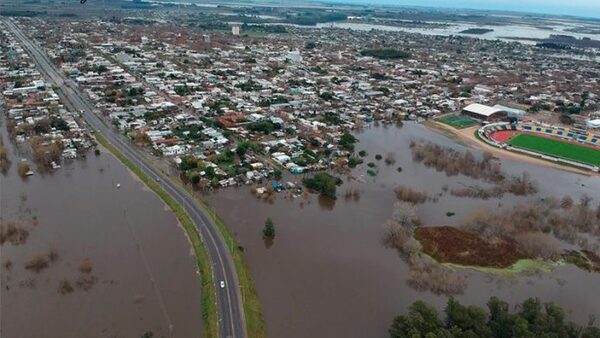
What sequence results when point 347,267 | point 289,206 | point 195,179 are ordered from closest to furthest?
point 347,267 < point 289,206 < point 195,179

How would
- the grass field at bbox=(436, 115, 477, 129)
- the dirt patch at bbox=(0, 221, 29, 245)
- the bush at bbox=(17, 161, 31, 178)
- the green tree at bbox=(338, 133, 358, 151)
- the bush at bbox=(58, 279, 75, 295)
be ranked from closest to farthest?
the bush at bbox=(58, 279, 75, 295) → the dirt patch at bbox=(0, 221, 29, 245) → the bush at bbox=(17, 161, 31, 178) → the green tree at bbox=(338, 133, 358, 151) → the grass field at bbox=(436, 115, 477, 129)

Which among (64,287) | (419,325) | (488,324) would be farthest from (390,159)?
(64,287)

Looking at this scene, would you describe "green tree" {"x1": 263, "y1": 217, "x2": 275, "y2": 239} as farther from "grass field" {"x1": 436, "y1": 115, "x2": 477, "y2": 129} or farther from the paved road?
"grass field" {"x1": 436, "y1": 115, "x2": 477, "y2": 129}

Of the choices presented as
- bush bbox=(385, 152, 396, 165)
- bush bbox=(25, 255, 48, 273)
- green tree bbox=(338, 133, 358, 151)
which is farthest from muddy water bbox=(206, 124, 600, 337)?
bush bbox=(25, 255, 48, 273)

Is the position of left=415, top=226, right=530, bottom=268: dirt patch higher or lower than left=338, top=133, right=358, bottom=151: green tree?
lower

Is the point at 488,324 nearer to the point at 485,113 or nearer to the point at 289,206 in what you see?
the point at 289,206

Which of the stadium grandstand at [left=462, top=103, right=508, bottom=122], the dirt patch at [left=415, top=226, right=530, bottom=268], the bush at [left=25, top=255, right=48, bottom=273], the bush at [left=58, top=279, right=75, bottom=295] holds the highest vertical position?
the stadium grandstand at [left=462, top=103, right=508, bottom=122]
